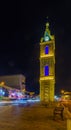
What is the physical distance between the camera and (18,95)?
4013 inches

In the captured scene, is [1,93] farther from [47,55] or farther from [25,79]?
[25,79]

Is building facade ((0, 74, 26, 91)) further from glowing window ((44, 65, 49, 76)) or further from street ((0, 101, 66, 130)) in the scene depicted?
street ((0, 101, 66, 130))

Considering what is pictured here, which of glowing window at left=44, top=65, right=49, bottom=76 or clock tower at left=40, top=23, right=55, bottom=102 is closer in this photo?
clock tower at left=40, top=23, right=55, bottom=102

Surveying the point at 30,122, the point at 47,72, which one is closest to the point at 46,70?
the point at 47,72

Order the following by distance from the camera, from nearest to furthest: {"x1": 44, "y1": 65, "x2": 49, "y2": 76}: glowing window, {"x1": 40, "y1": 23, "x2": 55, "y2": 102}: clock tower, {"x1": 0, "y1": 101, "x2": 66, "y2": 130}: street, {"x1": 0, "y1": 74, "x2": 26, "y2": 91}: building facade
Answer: {"x1": 0, "y1": 101, "x2": 66, "y2": 130}: street → {"x1": 40, "y1": 23, "x2": 55, "y2": 102}: clock tower → {"x1": 44, "y1": 65, "x2": 49, "y2": 76}: glowing window → {"x1": 0, "y1": 74, "x2": 26, "y2": 91}: building facade

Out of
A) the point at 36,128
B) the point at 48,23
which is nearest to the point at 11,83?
the point at 48,23

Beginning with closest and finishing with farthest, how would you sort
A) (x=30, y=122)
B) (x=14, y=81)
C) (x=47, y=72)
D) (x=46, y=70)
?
(x=30, y=122), (x=47, y=72), (x=46, y=70), (x=14, y=81)

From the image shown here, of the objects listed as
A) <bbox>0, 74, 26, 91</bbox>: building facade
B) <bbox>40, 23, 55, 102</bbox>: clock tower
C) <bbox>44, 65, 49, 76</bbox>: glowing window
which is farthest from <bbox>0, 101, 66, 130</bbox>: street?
<bbox>0, 74, 26, 91</bbox>: building facade

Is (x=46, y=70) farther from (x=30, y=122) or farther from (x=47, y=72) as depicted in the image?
(x=30, y=122)

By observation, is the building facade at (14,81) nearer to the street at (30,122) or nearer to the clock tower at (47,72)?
the clock tower at (47,72)

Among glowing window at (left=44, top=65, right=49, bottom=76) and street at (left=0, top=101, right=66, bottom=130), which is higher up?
glowing window at (left=44, top=65, right=49, bottom=76)

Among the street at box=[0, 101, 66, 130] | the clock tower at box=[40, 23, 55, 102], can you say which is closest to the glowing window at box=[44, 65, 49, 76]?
the clock tower at box=[40, 23, 55, 102]

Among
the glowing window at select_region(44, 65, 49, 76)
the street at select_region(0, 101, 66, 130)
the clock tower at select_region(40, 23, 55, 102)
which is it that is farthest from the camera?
the glowing window at select_region(44, 65, 49, 76)

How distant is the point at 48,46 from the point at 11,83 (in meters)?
43.8
